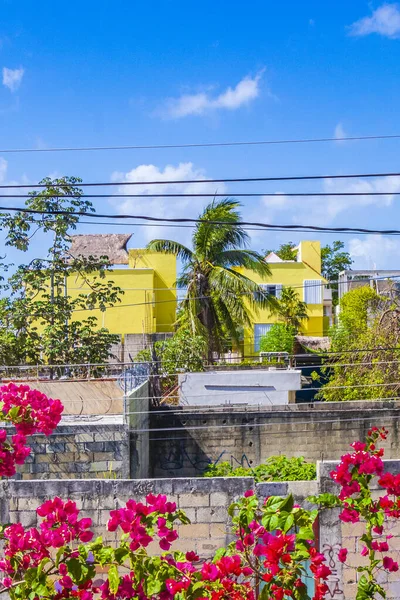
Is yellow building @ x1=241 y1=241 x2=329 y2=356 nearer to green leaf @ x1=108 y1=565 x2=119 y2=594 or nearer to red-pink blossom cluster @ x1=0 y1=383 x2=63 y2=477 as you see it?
red-pink blossom cluster @ x1=0 y1=383 x2=63 y2=477

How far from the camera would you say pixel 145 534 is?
13.7ft

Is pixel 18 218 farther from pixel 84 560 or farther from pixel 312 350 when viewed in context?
pixel 312 350

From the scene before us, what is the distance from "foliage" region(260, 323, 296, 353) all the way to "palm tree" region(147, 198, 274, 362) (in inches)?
312

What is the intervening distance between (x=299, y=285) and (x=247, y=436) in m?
19.8

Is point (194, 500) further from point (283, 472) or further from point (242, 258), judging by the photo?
point (242, 258)

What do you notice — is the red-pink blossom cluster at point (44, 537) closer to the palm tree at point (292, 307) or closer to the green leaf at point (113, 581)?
the green leaf at point (113, 581)

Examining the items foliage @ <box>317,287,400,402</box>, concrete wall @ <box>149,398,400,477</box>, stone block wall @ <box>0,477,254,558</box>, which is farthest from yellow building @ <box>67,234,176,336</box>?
stone block wall @ <box>0,477,254,558</box>

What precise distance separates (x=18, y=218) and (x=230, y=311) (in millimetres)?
7939

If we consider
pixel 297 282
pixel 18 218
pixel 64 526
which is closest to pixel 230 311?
pixel 18 218

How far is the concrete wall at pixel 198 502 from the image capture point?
7.59 meters

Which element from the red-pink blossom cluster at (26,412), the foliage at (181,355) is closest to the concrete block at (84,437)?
the red-pink blossom cluster at (26,412)

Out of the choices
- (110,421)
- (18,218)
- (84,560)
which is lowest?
(84,560)

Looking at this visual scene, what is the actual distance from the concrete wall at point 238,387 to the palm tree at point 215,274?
139 inches

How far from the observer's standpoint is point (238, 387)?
16938 millimetres
